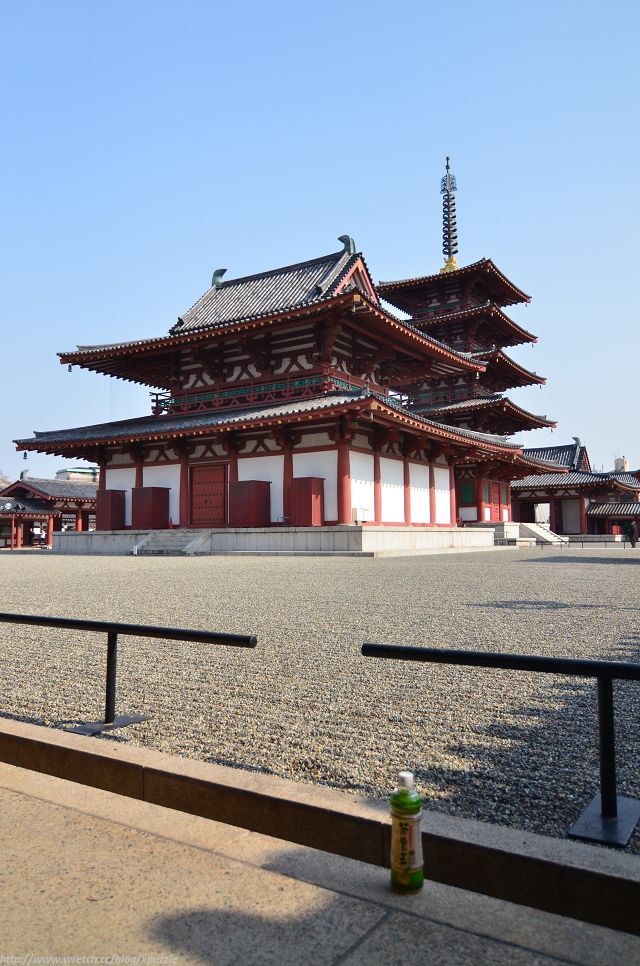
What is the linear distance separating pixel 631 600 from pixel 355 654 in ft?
17.8

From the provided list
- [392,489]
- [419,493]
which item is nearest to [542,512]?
[419,493]

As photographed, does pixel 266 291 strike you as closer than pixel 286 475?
No

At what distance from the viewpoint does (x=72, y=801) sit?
316 centimetres

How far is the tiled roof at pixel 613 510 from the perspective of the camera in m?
45.3

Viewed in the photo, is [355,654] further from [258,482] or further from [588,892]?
[258,482]

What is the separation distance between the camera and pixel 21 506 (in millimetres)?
44438

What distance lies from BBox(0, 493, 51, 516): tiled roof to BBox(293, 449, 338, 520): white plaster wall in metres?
27.7

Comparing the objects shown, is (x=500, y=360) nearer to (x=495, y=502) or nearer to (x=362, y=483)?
(x=495, y=502)

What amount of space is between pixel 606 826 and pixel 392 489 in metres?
23.0

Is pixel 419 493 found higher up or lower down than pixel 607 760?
higher up

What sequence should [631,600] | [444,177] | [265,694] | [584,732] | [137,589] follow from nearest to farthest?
[584,732], [265,694], [631,600], [137,589], [444,177]

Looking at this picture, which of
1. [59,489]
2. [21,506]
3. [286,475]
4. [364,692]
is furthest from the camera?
[59,489]

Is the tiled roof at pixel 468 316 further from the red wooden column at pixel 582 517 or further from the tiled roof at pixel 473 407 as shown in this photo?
the red wooden column at pixel 582 517

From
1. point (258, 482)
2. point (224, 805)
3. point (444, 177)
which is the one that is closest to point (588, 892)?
point (224, 805)
